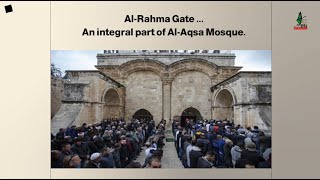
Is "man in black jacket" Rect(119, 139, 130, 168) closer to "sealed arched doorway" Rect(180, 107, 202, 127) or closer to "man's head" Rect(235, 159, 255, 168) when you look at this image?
"sealed arched doorway" Rect(180, 107, 202, 127)

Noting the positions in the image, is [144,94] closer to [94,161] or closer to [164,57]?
[164,57]

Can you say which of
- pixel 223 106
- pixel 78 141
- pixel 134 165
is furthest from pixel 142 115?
pixel 223 106

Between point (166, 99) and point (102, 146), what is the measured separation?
186 cm

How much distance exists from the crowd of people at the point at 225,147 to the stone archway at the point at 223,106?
0.15 m

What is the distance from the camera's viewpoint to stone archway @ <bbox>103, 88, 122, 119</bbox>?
720 cm

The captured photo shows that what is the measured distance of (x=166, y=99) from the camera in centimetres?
766

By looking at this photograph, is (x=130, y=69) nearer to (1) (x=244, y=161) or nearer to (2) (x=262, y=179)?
(1) (x=244, y=161)

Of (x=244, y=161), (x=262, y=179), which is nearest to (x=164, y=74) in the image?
(x=244, y=161)

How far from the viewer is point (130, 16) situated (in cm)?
676

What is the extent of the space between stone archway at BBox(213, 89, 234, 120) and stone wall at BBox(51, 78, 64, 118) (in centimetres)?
343

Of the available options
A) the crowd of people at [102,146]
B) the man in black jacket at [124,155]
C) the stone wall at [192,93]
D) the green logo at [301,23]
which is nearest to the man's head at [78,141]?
the crowd of people at [102,146]

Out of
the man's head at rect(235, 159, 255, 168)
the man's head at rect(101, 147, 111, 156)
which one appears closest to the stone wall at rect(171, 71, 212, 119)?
the man's head at rect(235, 159, 255, 168)

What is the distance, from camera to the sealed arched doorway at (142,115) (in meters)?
7.63

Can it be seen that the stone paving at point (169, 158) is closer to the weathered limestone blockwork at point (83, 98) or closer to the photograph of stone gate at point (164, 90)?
the photograph of stone gate at point (164, 90)
